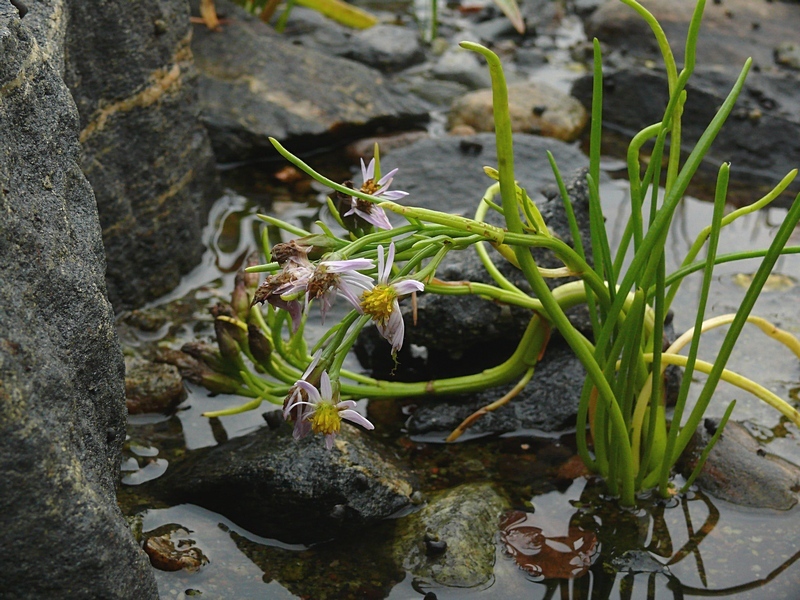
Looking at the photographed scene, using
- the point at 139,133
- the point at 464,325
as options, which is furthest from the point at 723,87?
the point at 139,133

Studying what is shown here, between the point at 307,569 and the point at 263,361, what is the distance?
20.9 inches

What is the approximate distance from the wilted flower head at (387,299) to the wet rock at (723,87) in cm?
332

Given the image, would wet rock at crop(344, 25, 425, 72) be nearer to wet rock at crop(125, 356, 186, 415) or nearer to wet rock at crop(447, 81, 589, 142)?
wet rock at crop(447, 81, 589, 142)

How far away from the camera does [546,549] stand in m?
2.20

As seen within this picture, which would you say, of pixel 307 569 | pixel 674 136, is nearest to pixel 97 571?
pixel 307 569

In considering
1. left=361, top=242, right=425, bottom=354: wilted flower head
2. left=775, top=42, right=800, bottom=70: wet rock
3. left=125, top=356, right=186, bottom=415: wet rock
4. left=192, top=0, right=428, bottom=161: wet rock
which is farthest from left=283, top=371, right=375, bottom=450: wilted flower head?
left=775, top=42, right=800, bottom=70: wet rock

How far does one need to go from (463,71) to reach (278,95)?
1.66 meters

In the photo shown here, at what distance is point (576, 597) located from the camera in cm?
208

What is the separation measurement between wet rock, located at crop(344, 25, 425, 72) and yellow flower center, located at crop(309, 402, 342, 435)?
4434 millimetres

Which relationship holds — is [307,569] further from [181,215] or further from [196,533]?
[181,215]

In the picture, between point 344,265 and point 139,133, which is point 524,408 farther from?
point 139,133

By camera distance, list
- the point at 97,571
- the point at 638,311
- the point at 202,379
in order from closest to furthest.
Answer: the point at 97,571
the point at 638,311
the point at 202,379

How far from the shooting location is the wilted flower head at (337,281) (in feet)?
4.92

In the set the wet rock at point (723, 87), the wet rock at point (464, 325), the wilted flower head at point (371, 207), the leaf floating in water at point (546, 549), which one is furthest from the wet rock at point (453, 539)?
the wet rock at point (723, 87)
